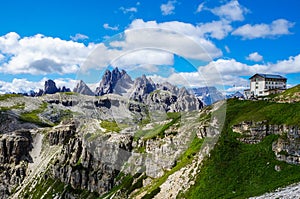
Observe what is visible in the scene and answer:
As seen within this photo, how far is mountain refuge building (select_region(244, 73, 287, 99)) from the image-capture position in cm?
17638

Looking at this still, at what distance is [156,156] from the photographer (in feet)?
506

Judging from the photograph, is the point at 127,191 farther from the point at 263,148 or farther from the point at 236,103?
the point at 263,148

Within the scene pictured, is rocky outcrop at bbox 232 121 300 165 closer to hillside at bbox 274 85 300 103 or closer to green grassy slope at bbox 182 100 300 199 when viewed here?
green grassy slope at bbox 182 100 300 199

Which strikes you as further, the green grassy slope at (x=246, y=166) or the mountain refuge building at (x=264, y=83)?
the mountain refuge building at (x=264, y=83)

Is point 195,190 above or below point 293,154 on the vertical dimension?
below

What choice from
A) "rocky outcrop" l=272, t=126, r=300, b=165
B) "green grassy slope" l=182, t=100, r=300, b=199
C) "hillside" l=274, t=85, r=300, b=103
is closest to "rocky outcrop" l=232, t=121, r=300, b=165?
"rocky outcrop" l=272, t=126, r=300, b=165

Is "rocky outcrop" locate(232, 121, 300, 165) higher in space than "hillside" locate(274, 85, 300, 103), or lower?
lower

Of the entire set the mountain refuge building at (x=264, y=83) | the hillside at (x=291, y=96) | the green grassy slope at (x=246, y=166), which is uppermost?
the mountain refuge building at (x=264, y=83)

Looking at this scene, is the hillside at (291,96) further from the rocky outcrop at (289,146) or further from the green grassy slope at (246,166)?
the rocky outcrop at (289,146)

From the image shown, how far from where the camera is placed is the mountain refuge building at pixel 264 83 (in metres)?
176

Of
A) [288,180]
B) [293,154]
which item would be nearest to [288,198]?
[288,180]

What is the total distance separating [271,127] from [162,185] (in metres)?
45.3

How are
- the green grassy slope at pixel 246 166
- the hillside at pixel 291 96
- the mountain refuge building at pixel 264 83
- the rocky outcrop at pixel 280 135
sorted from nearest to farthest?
the green grassy slope at pixel 246 166 < the rocky outcrop at pixel 280 135 < the hillside at pixel 291 96 < the mountain refuge building at pixel 264 83

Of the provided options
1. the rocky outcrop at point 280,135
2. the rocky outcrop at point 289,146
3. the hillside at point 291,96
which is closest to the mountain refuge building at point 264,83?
the hillside at point 291,96
